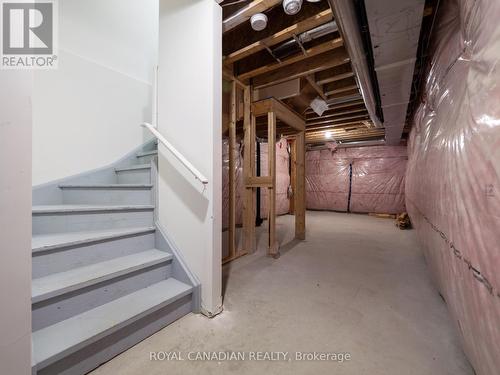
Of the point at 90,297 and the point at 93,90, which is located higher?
the point at 93,90

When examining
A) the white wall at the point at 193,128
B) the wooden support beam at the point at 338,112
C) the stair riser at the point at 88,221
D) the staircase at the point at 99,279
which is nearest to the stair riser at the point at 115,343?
the staircase at the point at 99,279

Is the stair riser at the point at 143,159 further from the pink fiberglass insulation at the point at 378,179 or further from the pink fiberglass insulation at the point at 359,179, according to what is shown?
the pink fiberglass insulation at the point at 378,179

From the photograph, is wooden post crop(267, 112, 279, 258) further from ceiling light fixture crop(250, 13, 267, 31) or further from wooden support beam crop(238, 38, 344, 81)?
ceiling light fixture crop(250, 13, 267, 31)

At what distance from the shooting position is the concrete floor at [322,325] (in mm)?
1067

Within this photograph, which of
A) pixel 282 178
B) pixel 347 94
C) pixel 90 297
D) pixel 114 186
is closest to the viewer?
pixel 90 297

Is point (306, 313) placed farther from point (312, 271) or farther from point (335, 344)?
point (312, 271)

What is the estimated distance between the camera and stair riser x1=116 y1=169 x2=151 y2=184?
2.08m

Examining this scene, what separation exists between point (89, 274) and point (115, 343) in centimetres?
41

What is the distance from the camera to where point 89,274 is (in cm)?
124

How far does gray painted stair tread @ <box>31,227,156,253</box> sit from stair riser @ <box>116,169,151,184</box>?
61 cm

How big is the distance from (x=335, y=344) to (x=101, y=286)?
1412mm

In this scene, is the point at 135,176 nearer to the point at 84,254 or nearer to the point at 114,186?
the point at 114,186

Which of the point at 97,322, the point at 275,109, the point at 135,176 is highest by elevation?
the point at 275,109

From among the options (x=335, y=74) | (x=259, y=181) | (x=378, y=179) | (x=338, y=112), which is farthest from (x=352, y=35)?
(x=378, y=179)
